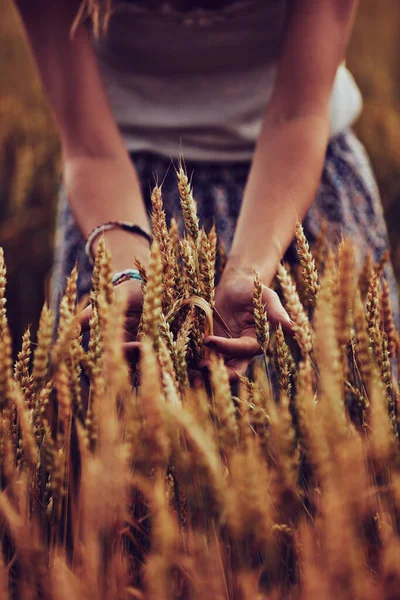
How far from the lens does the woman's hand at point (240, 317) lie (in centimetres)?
66

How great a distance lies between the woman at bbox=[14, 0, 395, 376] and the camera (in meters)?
0.85

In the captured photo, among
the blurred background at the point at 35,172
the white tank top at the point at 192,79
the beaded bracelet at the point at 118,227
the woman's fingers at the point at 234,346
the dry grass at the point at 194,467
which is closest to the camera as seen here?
the dry grass at the point at 194,467

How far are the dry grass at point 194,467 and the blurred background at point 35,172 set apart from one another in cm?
135

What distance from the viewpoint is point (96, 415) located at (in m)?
0.50

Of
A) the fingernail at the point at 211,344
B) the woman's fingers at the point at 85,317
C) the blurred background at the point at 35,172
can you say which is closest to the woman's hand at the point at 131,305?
the woman's fingers at the point at 85,317

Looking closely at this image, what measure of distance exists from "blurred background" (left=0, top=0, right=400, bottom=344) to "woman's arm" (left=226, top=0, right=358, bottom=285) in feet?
3.74

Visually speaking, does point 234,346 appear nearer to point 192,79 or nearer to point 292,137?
point 292,137

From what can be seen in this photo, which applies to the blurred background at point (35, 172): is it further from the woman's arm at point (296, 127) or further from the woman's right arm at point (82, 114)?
the woman's arm at point (296, 127)

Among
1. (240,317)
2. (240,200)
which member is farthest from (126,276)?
(240,200)

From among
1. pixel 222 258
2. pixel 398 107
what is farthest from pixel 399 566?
pixel 398 107

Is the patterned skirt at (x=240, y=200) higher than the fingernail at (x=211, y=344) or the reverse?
higher

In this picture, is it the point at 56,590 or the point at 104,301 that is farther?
the point at 104,301

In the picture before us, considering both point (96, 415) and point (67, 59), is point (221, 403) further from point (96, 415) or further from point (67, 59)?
point (67, 59)

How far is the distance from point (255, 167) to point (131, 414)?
0.50m
